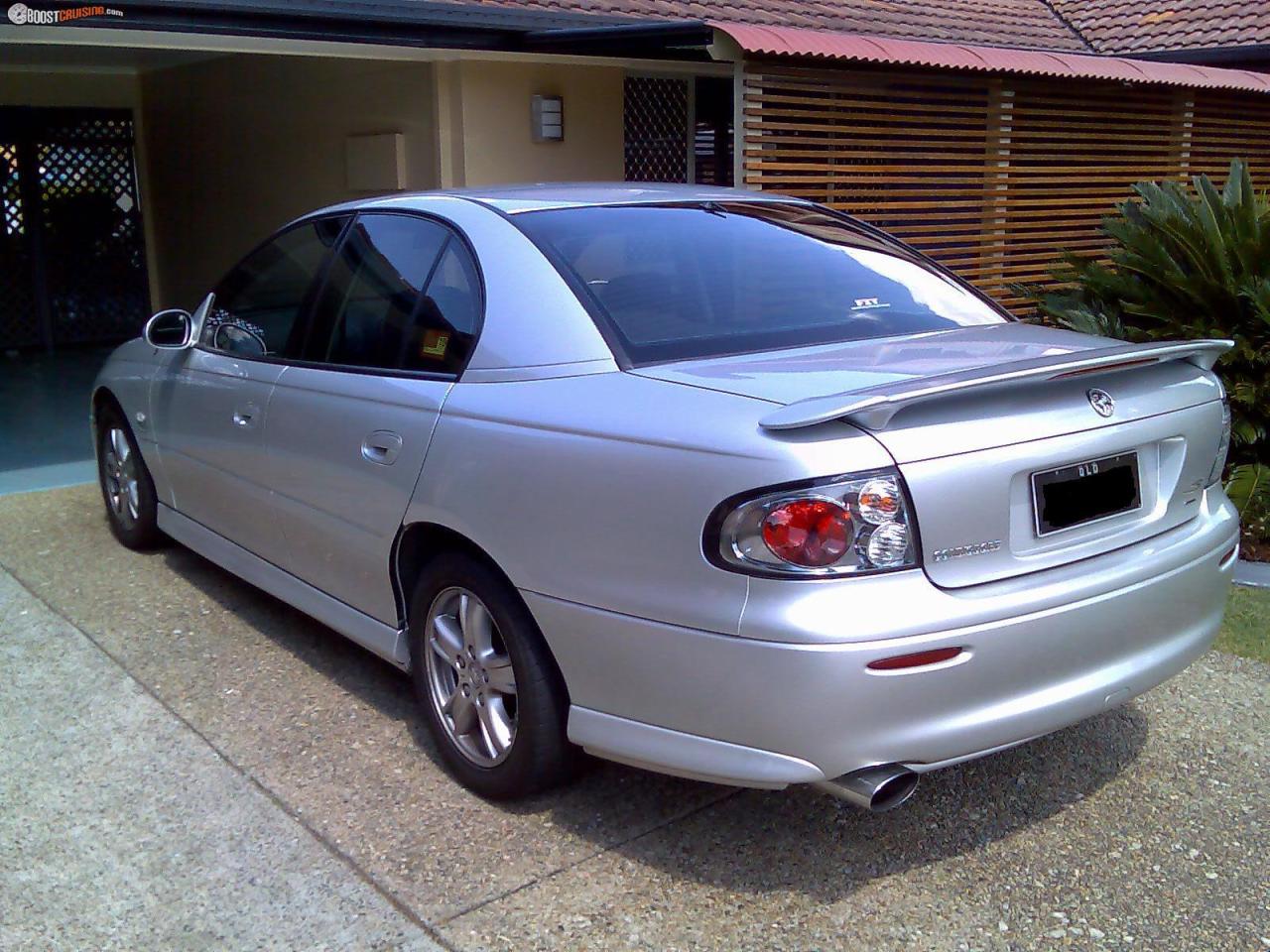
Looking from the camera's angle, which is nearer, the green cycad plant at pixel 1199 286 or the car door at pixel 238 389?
Result: the car door at pixel 238 389

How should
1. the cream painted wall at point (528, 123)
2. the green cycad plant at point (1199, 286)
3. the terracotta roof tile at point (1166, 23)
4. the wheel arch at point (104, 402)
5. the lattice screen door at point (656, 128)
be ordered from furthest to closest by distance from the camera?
the terracotta roof tile at point (1166, 23) < the lattice screen door at point (656, 128) < the cream painted wall at point (528, 123) < the green cycad plant at point (1199, 286) < the wheel arch at point (104, 402)

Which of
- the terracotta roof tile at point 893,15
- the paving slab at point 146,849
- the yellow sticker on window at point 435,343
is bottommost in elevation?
the paving slab at point 146,849

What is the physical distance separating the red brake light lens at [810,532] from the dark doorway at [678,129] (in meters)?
7.56

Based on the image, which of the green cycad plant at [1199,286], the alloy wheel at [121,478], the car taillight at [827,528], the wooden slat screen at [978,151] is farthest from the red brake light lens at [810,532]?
the wooden slat screen at [978,151]

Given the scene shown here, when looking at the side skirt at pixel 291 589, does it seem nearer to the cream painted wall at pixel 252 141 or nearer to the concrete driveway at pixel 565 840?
the concrete driveway at pixel 565 840

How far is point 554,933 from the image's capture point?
2922mm

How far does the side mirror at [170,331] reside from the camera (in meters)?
5.00

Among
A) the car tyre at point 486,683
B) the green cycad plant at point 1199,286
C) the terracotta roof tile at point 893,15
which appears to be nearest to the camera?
the car tyre at point 486,683

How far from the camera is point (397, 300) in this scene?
393cm

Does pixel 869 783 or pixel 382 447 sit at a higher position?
pixel 382 447

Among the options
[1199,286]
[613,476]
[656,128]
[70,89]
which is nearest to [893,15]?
[656,128]

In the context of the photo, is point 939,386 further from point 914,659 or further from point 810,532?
point 914,659

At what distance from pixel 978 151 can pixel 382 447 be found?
739cm

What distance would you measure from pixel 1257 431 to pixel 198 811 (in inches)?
209
